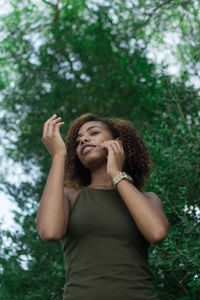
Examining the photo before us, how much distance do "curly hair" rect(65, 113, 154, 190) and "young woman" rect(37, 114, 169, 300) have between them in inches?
14.0

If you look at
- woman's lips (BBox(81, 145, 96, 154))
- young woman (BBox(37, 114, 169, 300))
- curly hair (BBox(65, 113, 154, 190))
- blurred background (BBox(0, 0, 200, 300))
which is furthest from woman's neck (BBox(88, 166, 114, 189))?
blurred background (BBox(0, 0, 200, 300))

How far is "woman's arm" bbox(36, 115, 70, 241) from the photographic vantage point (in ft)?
6.73

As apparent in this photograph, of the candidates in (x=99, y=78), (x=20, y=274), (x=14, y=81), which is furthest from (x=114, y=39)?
(x=20, y=274)

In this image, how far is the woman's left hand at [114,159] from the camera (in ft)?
7.39

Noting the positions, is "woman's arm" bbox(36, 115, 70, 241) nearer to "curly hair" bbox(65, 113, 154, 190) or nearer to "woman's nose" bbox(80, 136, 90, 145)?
"woman's nose" bbox(80, 136, 90, 145)

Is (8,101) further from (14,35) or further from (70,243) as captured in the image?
(70,243)

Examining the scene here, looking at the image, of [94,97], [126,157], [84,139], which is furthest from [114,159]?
[94,97]

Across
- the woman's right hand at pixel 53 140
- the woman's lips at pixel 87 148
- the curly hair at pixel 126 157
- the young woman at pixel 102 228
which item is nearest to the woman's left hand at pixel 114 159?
the young woman at pixel 102 228

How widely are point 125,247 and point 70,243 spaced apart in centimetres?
29

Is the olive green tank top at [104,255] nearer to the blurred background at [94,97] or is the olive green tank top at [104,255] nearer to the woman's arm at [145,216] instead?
the woman's arm at [145,216]

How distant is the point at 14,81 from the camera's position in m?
6.75

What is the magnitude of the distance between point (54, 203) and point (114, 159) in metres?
0.44

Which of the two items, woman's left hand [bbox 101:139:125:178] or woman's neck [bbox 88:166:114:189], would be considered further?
woman's neck [bbox 88:166:114:189]

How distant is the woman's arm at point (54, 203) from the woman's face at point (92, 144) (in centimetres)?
26
